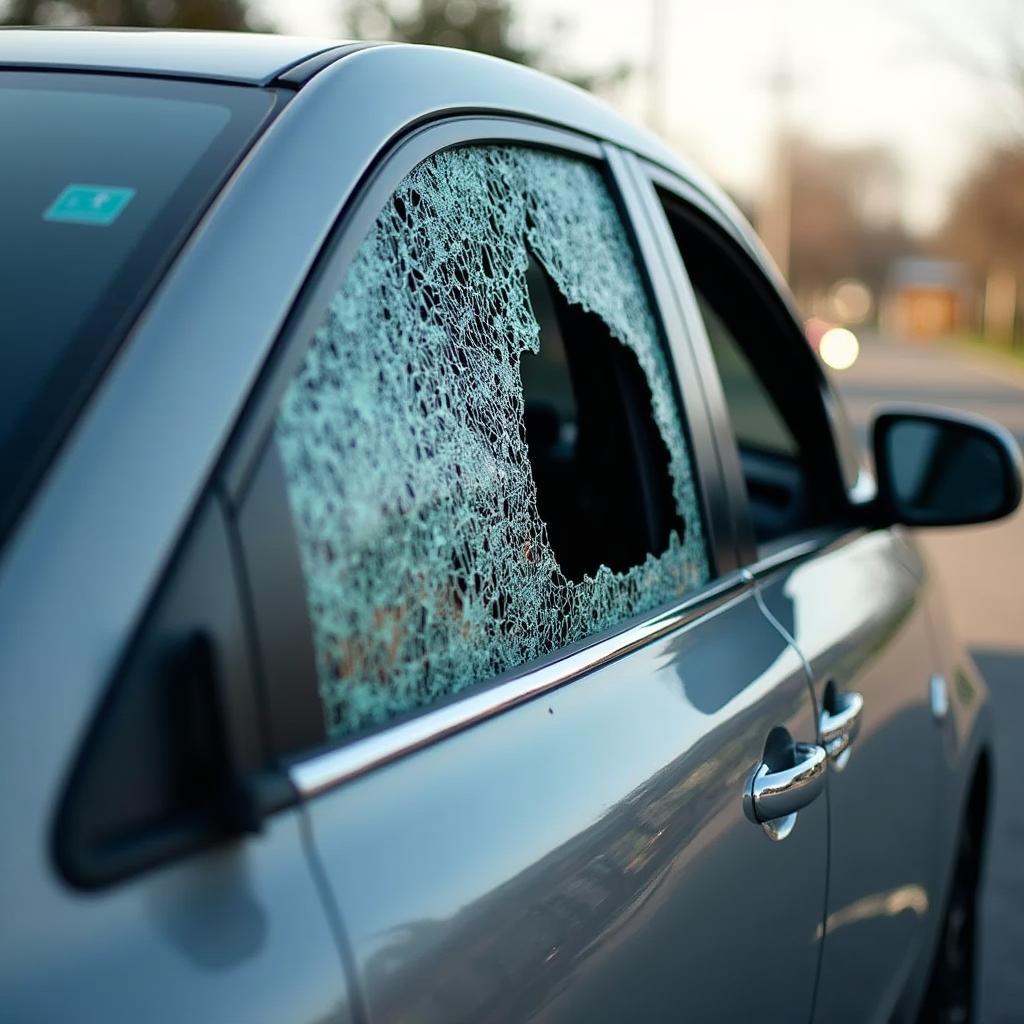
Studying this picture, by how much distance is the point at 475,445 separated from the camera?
1446mm

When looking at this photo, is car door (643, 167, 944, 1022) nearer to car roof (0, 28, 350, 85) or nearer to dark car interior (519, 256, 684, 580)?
dark car interior (519, 256, 684, 580)

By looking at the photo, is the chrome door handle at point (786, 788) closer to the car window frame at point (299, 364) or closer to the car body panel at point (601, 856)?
the car body panel at point (601, 856)

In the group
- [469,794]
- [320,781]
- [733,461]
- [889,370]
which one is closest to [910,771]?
[733,461]

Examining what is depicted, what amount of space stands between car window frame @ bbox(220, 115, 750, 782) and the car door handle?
204 mm

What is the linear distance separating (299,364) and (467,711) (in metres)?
0.32

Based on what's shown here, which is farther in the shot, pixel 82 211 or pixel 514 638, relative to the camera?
pixel 514 638

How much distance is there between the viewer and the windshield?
1059 mm

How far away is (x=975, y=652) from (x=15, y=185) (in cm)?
661

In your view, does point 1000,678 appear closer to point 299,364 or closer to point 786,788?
point 786,788

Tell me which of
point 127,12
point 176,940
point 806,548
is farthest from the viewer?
point 127,12

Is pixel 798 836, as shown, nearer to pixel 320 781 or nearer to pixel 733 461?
pixel 733 461

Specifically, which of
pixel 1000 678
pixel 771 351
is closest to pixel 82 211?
pixel 771 351

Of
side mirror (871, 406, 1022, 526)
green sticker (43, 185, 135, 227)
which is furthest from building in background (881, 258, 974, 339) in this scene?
green sticker (43, 185, 135, 227)

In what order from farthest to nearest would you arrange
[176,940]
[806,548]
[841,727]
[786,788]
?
[806,548] < [841,727] < [786,788] < [176,940]
